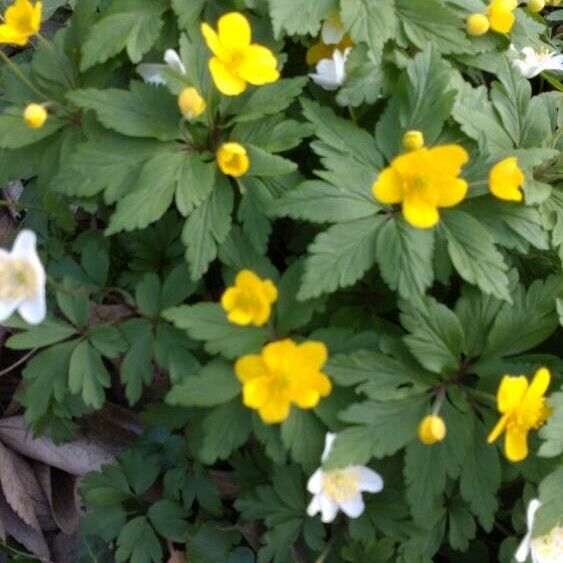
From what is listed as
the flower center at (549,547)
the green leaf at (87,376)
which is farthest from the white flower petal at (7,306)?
the flower center at (549,547)

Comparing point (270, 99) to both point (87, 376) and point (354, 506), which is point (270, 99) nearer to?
point (87, 376)

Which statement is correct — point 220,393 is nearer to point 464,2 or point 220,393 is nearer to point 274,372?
point 274,372

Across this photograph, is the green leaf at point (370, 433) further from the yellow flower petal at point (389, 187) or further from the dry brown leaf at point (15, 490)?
the dry brown leaf at point (15, 490)

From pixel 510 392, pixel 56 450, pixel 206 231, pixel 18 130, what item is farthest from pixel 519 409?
pixel 56 450

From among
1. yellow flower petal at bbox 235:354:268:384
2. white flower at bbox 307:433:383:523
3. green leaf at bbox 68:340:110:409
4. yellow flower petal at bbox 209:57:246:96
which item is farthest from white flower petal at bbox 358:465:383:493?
yellow flower petal at bbox 209:57:246:96

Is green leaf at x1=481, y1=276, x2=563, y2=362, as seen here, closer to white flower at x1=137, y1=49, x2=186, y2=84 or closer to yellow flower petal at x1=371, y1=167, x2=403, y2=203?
yellow flower petal at x1=371, y1=167, x2=403, y2=203
